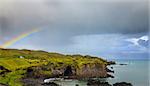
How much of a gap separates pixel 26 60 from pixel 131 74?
1743 mm

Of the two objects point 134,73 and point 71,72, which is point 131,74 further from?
point 71,72

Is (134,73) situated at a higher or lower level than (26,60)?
lower

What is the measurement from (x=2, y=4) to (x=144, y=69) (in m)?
2.45

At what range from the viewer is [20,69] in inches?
205

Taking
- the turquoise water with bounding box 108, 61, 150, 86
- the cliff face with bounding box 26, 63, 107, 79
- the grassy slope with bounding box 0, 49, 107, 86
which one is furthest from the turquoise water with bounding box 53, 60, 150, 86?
the grassy slope with bounding box 0, 49, 107, 86

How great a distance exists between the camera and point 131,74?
17.2 feet

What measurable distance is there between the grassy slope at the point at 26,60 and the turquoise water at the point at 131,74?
0.30 m

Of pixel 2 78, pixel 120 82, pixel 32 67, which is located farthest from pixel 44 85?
pixel 120 82

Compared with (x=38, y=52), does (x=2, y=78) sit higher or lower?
lower

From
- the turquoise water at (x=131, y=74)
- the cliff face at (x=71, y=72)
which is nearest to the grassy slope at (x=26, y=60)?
the cliff face at (x=71, y=72)

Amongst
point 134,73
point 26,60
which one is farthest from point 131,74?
point 26,60

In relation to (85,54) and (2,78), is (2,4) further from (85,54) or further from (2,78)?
(85,54)

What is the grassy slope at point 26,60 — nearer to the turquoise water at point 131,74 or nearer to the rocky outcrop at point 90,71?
the rocky outcrop at point 90,71

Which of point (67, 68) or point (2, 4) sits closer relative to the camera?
point (2, 4)
